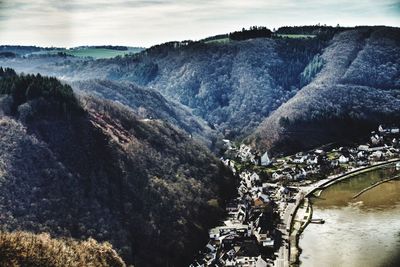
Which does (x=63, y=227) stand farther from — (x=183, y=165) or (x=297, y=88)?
(x=297, y=88)

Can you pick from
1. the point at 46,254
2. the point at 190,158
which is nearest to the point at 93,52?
the point at 190,158

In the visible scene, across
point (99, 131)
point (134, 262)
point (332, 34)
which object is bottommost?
point (134, 262)

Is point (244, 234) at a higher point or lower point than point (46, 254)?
lower

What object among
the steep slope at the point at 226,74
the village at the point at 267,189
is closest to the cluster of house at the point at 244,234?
the village at the point at 267,189

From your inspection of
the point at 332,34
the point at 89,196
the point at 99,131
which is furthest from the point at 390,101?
the point at 89,196

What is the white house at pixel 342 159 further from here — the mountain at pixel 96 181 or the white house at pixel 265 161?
the mountain at pixel 96 181

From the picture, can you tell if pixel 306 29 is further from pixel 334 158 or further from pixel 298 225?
pixel 298 225
